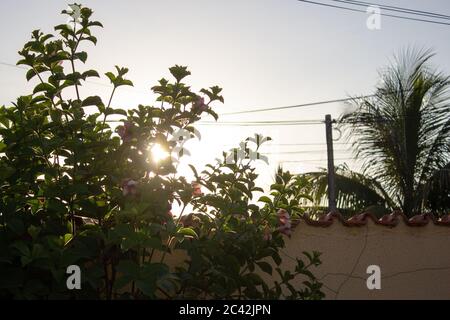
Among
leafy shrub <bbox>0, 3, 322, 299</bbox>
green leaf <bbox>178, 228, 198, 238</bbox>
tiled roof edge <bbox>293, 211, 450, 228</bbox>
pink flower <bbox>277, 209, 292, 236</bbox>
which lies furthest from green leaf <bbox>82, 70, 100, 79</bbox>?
tiled roof edge <bbox>293, 211, 450, 228</bbox>

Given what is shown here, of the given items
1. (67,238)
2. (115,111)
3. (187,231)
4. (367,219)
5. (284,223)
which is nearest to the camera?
(67,238)

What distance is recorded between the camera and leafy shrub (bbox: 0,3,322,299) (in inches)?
121

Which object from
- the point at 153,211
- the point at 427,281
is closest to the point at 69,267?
the point at 153,211

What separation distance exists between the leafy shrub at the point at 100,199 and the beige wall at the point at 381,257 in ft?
4.10

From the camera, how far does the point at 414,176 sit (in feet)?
37.4

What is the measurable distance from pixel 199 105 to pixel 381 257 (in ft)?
8.66

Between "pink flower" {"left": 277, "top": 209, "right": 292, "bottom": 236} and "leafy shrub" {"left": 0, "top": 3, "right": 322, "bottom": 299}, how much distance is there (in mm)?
208

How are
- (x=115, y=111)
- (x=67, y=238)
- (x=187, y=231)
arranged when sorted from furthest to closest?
(x=115, y=111)
(x=187, y=231)
(x=67, y=238)

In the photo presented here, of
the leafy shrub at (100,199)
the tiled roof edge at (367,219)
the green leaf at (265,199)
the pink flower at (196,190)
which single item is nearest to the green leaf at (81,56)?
the leafy shrub at (100,199)

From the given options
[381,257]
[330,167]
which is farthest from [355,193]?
[381,257]

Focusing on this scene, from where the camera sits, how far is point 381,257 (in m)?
5.31

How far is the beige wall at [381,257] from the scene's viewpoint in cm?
498

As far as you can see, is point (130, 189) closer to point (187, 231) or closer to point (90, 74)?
point (187, 231)

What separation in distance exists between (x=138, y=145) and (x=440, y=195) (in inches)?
354
